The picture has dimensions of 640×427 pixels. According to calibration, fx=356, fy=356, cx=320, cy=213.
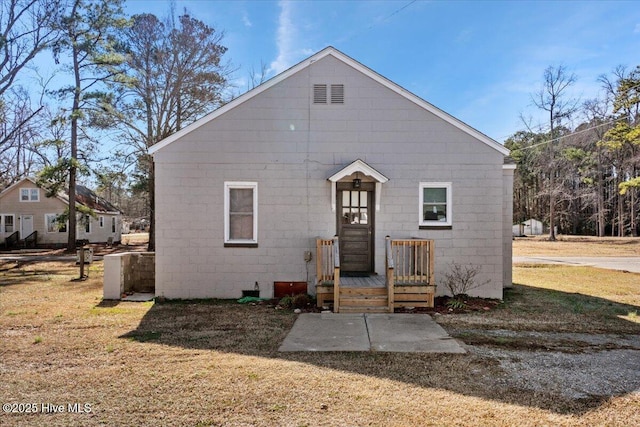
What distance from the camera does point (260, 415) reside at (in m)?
3.25

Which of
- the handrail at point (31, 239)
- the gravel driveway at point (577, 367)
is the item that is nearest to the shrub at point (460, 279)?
the gravel driveway at point (577, 367)

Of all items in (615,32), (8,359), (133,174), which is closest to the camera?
(8,359)

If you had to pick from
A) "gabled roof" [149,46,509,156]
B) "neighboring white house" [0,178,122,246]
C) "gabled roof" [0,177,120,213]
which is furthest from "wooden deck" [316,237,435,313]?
"gabled roof" [0,177,120,213]

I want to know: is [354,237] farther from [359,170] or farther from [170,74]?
[170,74]

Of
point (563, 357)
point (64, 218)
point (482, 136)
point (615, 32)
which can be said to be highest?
point (615, 32)

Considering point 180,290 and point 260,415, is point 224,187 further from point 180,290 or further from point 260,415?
point 260,415

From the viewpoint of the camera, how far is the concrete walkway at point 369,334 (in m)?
5.18

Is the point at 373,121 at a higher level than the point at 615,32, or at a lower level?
lower

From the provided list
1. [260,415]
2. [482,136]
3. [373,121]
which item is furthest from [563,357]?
[373,121]

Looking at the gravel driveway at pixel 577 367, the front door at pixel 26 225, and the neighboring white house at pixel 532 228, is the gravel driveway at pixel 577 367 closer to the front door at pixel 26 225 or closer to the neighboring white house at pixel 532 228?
the front door at pixel 26 225

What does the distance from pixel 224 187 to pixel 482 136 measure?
627 cm

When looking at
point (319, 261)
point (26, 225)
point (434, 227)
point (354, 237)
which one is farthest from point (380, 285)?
point (26, 225)

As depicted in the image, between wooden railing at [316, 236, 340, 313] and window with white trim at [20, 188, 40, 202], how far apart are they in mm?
29634

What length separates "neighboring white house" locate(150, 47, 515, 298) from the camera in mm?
8523
